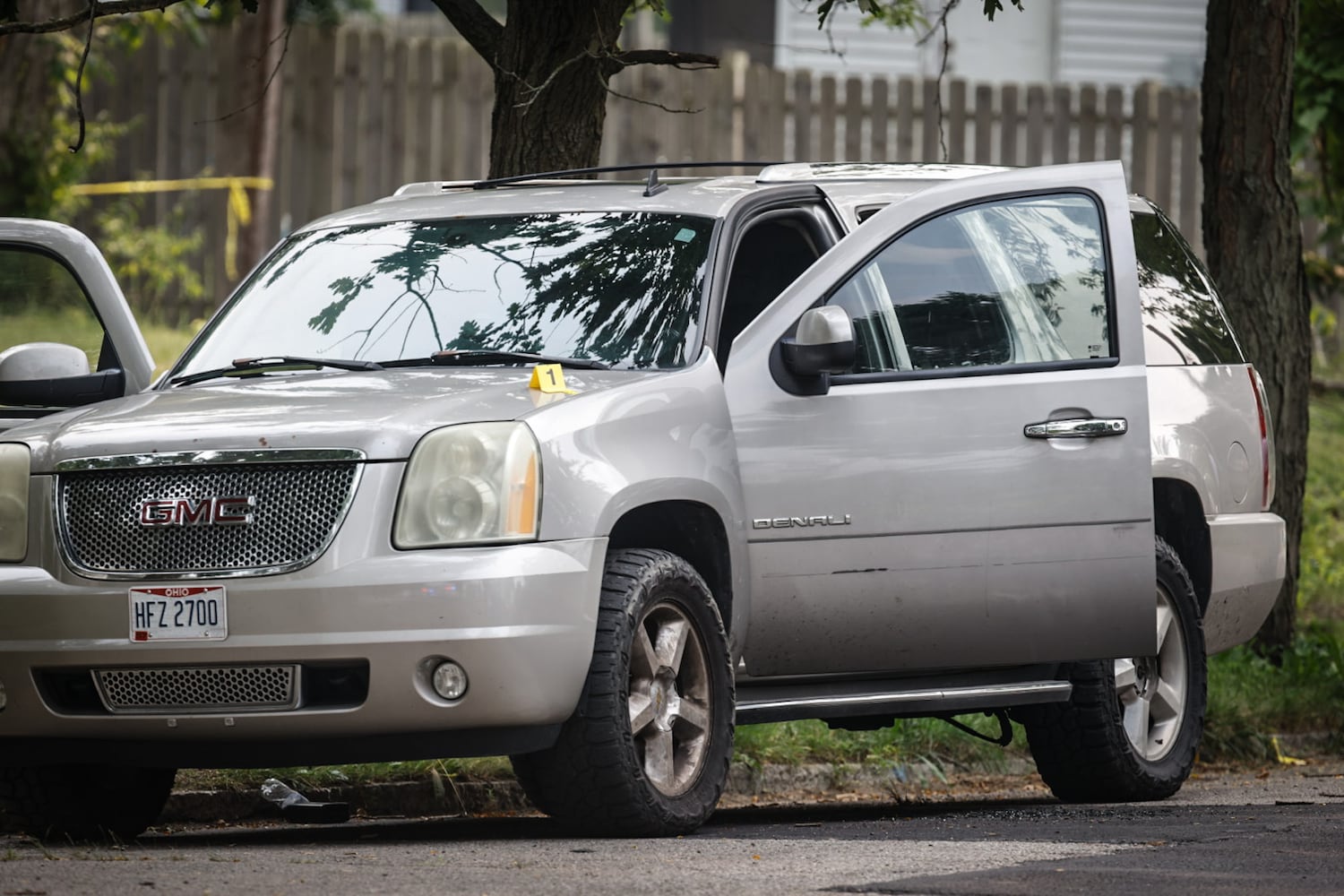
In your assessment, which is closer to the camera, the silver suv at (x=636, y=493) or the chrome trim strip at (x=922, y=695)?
the silver suv at (x=636, y=493)

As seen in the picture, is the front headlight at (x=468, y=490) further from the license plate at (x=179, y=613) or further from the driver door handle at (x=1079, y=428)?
the driver door handle at (x=1079, y=428)

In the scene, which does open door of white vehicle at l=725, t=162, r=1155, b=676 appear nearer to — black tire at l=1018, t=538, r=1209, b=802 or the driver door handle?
the driver door handle

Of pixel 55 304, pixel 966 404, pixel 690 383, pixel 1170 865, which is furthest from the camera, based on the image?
pixel 55 304

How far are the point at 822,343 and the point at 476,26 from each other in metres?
3.45

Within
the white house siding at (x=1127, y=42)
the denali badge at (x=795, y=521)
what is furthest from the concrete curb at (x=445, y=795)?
the white house siding at (x=1127, y=42)

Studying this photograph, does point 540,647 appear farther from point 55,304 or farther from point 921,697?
point 55,304

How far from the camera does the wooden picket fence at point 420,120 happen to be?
18.9m

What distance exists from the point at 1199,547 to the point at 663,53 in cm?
289

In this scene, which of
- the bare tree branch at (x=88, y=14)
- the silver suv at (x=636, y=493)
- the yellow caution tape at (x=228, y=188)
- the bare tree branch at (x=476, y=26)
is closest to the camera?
the silver suv at (x=636, y=493)

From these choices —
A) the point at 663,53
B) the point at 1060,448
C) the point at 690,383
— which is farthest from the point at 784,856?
the point at 663,53

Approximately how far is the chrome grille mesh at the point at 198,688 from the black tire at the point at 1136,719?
310 centimetres

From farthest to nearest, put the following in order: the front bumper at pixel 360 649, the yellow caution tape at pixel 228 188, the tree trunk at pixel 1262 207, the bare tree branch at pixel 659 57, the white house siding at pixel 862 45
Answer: the white house siding at pixel 862 45
the yellow caution tape at pixel 228 188
the tree trunk at pixel 1262 207
the bare tree branch at pixel 659 57
the front bumper at pixel 360 649

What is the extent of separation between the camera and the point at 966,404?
7.18 m

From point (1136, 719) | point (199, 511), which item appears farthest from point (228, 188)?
point (199, 511)
